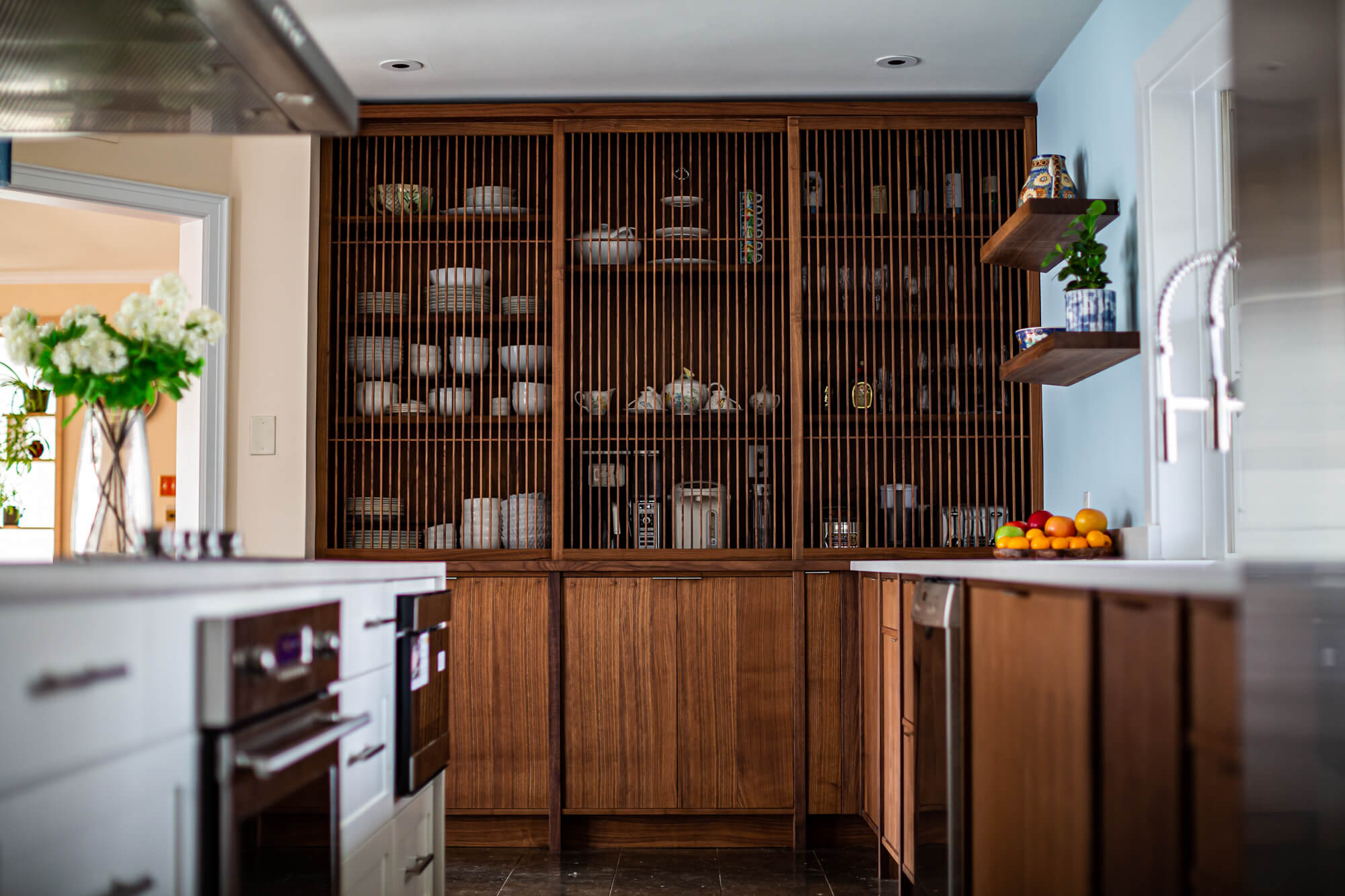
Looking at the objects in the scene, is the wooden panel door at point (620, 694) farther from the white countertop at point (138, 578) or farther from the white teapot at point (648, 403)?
the white countertop at point (138, 578)

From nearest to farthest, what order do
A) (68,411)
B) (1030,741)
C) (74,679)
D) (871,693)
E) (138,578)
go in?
(74,679) → (138,578) → (1030,741) → (871,693) → (68,411)

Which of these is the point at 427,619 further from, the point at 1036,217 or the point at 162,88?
the point at 1036,217

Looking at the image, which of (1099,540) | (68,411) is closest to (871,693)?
(1099,540)

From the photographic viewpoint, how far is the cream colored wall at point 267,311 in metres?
3.63

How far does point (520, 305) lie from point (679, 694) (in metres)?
1.47

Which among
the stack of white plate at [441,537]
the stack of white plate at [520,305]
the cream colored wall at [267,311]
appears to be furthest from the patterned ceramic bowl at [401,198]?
the stack of white plate at [441,537]

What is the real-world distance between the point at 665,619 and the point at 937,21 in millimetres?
2053

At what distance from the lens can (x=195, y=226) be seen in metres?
3.66

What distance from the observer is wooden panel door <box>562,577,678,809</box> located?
347 cm

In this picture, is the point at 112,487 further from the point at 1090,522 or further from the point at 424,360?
the point at 1090,522

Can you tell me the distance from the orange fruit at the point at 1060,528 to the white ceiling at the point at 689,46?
4.96 feet

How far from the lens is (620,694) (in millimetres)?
3492

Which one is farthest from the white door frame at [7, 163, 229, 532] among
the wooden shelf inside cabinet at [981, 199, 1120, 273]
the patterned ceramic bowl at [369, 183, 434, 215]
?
the wooden shelf inside cabinet at [981, 199, 1120, 273]

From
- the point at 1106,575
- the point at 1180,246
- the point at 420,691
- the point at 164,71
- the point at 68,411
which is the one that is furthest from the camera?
the point at 68,411
